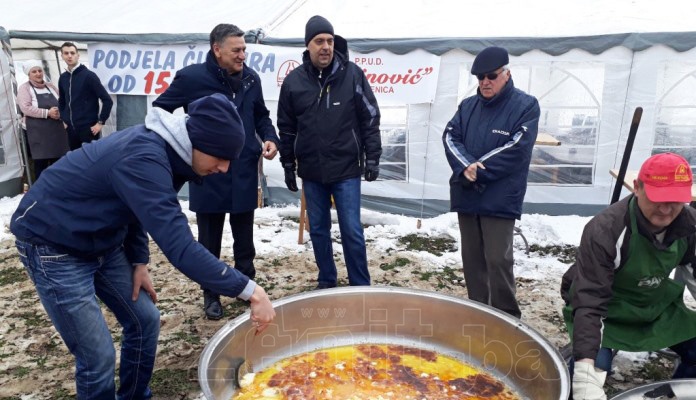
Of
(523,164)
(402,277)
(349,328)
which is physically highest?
(523,164)

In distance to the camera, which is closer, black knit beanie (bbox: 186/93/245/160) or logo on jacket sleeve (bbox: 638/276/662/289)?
black knit beanie (bbox: 186/93/245/160)

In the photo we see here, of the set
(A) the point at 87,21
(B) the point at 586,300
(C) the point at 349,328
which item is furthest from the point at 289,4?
(B) the point at 586,300

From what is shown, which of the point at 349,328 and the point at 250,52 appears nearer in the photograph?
the point at 349,328

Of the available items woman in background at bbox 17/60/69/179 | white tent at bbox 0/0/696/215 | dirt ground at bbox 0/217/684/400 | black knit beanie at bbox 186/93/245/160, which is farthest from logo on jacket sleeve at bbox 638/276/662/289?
woman in background at bbox 17/60/69/179

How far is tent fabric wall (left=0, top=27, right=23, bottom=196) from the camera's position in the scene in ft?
23.8

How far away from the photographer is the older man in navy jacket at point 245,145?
11.6 feet

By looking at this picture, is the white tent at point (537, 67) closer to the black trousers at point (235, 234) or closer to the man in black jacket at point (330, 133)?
the man in black jacket at point (330, 133)

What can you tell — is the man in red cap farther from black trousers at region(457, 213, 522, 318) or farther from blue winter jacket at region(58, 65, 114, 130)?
blue winter jacket at region(58, 65, 114, 130)

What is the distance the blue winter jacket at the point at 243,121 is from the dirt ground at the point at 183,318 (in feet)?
3.04

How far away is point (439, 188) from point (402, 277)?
2.20 m

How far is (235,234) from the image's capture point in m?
3.96

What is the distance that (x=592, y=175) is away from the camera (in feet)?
21.4

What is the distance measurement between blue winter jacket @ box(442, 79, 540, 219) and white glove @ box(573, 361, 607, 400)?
1.43 meters

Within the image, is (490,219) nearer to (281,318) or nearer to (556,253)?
(281,318)
